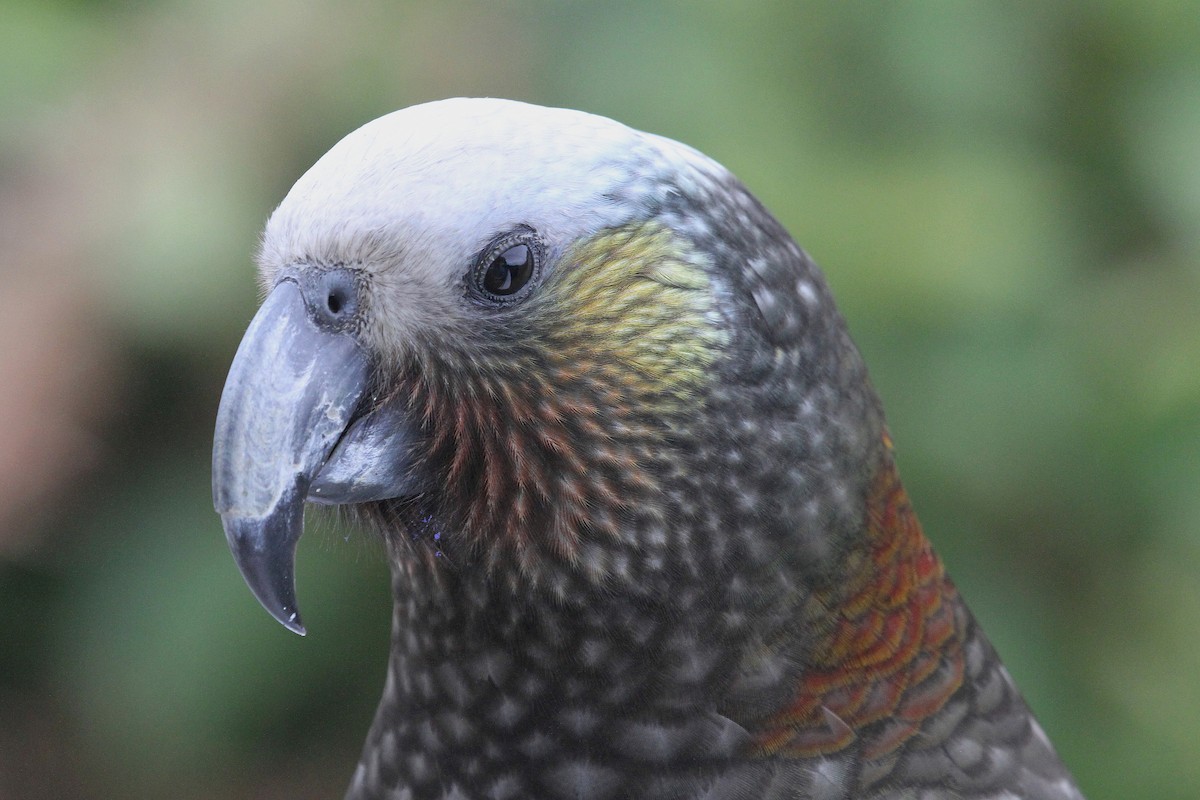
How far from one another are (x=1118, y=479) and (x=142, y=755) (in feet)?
8.51

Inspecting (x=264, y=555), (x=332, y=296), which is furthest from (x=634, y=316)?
(x=264, y=555)

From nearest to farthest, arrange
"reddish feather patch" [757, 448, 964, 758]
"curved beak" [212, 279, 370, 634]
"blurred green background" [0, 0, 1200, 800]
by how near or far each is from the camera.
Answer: "curved beak" [212, 279, 370, 634], "reddish feather patch" [757, 448, 964, 758], "blurred green background" [0, 0, 1200, 800]

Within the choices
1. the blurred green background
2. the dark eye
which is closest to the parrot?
the dark eye

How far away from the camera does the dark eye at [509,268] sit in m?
1.38

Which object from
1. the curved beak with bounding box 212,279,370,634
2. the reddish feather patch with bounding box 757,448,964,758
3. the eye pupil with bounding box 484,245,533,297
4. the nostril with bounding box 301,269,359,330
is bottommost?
the reddish feather patch with bounding box 757,448,964,758

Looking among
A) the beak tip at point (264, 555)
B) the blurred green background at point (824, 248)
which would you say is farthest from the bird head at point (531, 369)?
the blurred green background at point (824, 248)

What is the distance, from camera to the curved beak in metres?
1.35

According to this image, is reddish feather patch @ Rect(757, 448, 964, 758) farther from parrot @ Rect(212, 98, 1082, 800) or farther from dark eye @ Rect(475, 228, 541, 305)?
dark eye @ Rect(475, 228, 541, 305)

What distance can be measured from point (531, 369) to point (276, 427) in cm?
31

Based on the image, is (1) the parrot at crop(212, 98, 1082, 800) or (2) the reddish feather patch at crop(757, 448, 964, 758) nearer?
(1) the parrot at crop(212, 98, 1082, 800)

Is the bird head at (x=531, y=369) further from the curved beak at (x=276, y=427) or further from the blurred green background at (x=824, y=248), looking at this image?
the blurred green background at (x=824, y=248)

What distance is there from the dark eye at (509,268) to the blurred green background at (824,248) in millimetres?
1403

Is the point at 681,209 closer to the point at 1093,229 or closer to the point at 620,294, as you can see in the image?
the point at 620,294

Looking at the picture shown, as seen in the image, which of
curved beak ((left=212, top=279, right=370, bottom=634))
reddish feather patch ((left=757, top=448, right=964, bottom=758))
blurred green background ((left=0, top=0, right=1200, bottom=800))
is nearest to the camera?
curved beak ((left=212, top=279, right=370, bottom=634))
